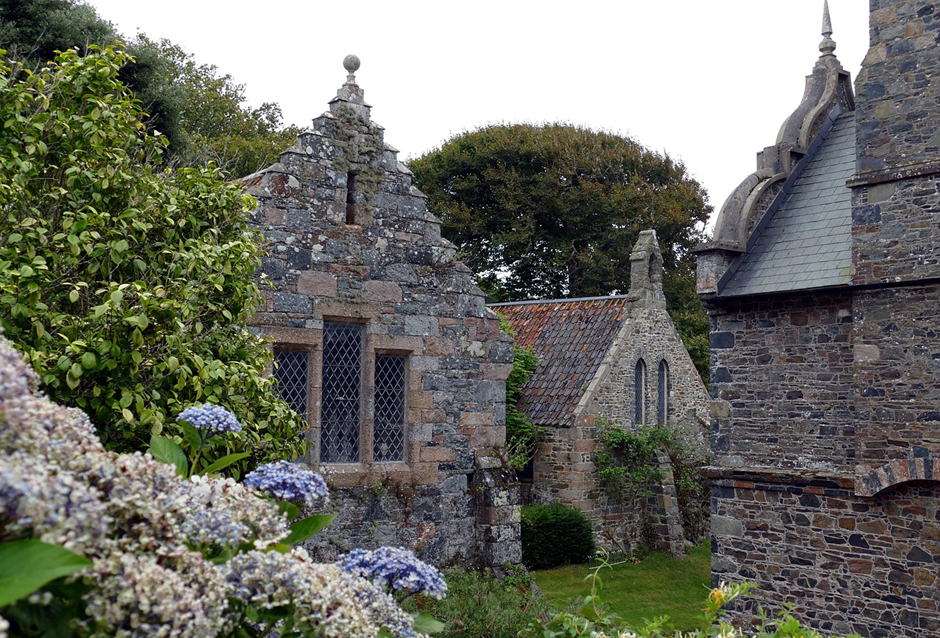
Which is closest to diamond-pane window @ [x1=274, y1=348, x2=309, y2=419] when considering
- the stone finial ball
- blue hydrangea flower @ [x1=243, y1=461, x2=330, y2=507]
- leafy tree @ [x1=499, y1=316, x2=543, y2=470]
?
the stone finial ball

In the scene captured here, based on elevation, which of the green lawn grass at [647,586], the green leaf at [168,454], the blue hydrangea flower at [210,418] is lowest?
the green lawn grass at [647,586]

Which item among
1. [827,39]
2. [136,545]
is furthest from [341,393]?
[827,39]

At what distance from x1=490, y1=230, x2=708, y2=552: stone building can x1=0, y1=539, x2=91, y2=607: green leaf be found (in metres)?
16.6

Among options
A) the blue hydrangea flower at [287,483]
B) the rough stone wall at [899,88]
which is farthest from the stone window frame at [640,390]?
the blue hydrangea flower at [287,483]

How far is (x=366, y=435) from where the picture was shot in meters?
11.5

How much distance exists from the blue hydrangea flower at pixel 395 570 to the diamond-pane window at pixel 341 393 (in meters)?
8.03

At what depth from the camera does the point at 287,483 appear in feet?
11.4

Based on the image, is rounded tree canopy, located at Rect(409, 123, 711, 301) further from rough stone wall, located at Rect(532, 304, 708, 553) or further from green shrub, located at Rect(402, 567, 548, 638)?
green shrub, located at Rect(402, 567, 548, 638)

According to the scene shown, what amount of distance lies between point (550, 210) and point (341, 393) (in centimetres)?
2335

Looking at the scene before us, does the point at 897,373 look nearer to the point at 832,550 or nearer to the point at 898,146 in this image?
the point at 832,550

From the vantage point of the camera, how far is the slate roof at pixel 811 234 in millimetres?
12656

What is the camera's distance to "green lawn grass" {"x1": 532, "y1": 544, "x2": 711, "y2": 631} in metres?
14.3

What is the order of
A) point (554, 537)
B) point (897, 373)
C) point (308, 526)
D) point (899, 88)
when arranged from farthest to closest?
point (554, 537) < point (899, 88) < point (897, 373) < point (308, 526)

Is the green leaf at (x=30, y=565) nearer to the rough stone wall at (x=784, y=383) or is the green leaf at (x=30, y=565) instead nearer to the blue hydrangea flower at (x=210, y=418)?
the blue hydrangea flower at (x=210, y=418)
